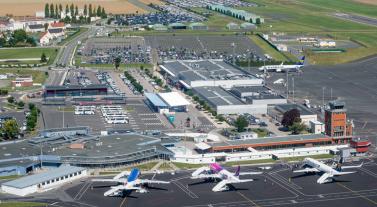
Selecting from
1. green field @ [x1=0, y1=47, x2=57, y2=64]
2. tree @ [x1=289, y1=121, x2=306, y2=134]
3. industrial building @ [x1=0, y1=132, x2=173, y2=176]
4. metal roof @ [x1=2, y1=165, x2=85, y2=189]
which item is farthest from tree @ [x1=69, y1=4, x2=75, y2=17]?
metal roof @ [x1=2, y1=165, x2=85, y2=189]

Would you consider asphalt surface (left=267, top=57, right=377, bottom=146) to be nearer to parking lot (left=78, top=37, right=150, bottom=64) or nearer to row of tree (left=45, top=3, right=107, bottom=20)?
parking lot (left=78, top=37, right=150, bottom=64)

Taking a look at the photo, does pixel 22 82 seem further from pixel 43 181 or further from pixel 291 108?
pixel 43 181

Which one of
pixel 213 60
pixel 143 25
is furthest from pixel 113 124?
pixel 143 25

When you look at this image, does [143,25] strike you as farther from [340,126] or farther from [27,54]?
[340,126]

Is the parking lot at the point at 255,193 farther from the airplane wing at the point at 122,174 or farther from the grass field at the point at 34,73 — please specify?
the grass field at the point at 34,73

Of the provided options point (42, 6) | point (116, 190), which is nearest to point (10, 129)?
point (116, 190)

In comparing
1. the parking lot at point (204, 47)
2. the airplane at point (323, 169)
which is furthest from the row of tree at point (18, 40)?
the airplane at point (323, 169)
